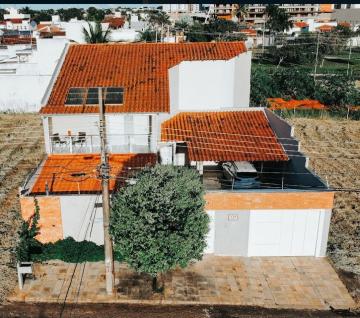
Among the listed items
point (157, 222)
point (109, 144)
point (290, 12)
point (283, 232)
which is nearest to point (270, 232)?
point (283, 232)

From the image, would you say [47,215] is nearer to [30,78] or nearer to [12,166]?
[12,166]

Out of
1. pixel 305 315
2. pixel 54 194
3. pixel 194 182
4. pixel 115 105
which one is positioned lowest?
pixel 305 315

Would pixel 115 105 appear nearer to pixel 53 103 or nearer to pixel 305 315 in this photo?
pixel 53 103

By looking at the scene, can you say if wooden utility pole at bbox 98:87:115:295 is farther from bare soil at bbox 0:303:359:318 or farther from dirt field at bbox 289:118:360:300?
dirt field at bbox 289:118:360:300

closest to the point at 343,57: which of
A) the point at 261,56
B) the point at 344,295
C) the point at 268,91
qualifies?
the point at 261,56

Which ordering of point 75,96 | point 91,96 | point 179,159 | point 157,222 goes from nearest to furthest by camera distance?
1. point 157,222
2. point 179,159
3. point 75,96
4. point 91,96

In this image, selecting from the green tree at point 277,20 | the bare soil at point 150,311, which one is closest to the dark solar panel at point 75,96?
the bare soil at point 150,311
